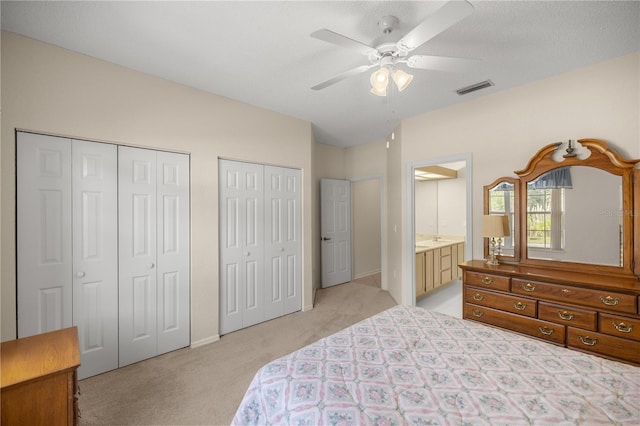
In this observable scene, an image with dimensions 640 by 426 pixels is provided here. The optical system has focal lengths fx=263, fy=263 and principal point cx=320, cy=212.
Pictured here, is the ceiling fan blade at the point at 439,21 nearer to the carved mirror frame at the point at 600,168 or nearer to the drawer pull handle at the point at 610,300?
the carved mirror frame at the point at 600,168

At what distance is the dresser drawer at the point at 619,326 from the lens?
1832 millimetres

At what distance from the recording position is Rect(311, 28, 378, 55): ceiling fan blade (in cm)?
138

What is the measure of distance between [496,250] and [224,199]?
3.04 m

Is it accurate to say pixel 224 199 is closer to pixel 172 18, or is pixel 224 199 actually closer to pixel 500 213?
pixel 172 18

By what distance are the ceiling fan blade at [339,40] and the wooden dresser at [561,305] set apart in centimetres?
219

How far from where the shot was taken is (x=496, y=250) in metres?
2.79

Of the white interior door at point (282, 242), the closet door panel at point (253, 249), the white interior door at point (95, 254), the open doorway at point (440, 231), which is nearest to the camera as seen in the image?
the white interior door at point (95, 254)

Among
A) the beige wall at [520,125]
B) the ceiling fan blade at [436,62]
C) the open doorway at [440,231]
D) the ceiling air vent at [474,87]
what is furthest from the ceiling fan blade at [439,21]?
the open doorway at [440,231]

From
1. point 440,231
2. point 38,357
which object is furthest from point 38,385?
point 440,231

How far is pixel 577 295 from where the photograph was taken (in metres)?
2.05

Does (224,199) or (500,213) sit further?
(224,199)

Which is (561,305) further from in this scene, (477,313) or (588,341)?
(477,313)

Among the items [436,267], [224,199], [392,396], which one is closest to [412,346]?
[392,396]

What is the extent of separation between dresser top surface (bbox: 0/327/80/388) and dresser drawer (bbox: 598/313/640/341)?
3347 mm
